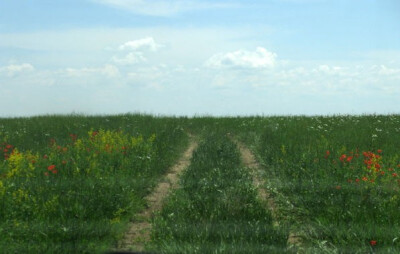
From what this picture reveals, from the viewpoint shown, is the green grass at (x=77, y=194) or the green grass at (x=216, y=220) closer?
the green grass at (x=216, y=220)

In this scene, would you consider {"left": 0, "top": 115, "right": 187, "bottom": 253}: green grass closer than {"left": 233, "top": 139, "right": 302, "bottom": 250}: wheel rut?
Yes

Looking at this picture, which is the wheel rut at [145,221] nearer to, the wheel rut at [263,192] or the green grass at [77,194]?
the green grass at [77,194]

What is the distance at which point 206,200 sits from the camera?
6.12m

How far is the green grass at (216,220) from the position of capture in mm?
4637

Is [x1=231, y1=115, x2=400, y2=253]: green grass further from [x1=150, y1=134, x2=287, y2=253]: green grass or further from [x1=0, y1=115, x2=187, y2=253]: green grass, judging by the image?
[x1=0, y1=115, x2=187, y2=253]: green grass

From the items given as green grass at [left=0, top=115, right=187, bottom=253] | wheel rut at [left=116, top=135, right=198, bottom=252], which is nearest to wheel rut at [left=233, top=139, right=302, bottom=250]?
wheel rut at [left=116, top=135, right=198, bottom=252]

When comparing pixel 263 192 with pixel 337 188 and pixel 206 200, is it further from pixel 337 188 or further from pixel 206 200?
pixel 206 200

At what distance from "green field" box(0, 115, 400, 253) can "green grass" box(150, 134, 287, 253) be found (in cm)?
1

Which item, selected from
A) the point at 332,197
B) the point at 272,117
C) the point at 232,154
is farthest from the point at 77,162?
the point at 272,117

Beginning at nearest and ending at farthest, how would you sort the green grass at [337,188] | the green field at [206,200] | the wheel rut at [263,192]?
the green field at [206,200] → the green grass at [337,188] → the wheel rut at [263,192]

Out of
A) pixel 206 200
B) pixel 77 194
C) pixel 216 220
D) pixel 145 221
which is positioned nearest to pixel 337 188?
pixel 206 200

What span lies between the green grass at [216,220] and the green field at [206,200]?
14 millimetres

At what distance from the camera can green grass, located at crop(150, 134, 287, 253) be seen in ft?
15.2

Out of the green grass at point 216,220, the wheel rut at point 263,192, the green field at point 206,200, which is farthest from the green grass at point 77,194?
the wheel rut at point 263,192
